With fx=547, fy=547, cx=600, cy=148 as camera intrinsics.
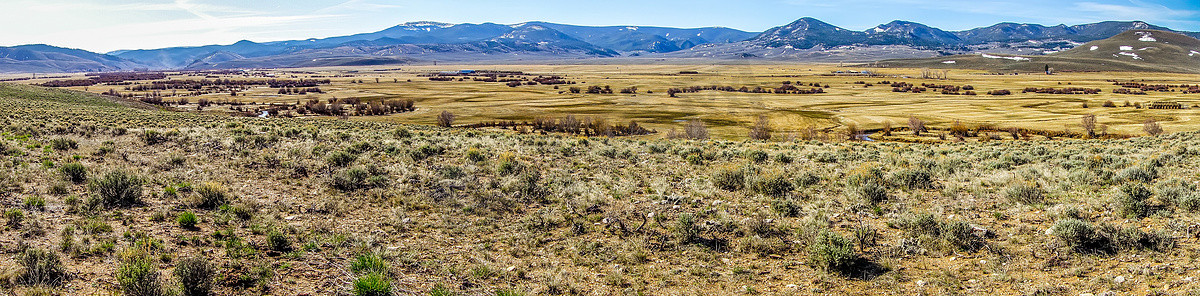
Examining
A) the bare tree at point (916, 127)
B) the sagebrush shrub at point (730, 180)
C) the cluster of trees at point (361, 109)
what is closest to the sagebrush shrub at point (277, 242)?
the sagebrush shrub at point (730, 180)

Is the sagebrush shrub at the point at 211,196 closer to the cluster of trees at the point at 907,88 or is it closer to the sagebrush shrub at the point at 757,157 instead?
the sagebrush shrub at the point at 757,157

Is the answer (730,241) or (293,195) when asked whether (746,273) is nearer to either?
(730,241)

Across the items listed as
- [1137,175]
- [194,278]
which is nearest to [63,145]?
[194,278]

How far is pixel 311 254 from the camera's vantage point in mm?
8914

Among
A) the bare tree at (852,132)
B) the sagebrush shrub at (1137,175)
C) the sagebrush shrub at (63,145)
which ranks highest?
the sagebrush shrub at (63,145)

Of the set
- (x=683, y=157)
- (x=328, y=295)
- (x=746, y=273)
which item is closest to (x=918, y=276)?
(x=746, y=273)

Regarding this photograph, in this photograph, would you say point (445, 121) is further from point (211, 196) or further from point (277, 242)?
point (277, 242)

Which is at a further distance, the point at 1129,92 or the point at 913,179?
the point at 1129,92

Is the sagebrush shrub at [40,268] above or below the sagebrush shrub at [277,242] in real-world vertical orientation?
above

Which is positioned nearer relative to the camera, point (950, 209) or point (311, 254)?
point (311, 254)

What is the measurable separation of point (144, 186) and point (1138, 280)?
60.1 feet

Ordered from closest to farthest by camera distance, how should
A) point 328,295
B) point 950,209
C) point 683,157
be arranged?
point 328,295, point 950,209, point 683,157

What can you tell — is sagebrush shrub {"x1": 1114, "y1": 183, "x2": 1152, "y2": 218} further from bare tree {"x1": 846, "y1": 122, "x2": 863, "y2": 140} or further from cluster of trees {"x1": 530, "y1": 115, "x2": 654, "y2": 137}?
cluster of trees {"x1": 530, "y1": 115, "x2": 654, "y2": 137}

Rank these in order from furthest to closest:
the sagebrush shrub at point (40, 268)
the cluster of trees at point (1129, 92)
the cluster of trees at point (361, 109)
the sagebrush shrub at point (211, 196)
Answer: the cluster of trees at point (1129, 92), the cluster of trees at point (361, 109), the sagebrush shrub at point (211, 196), the sagebrush shrub at point (40, 268)
